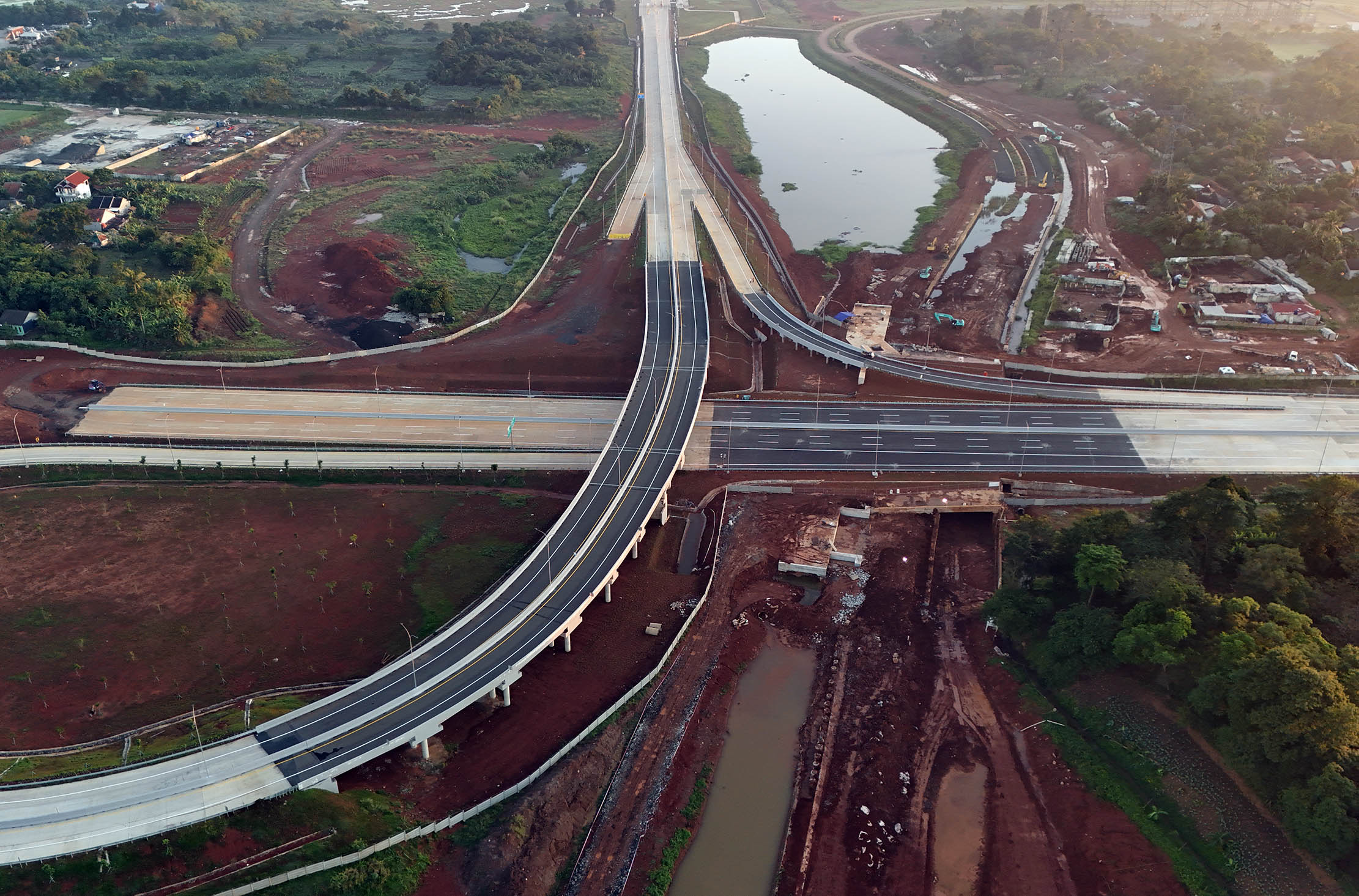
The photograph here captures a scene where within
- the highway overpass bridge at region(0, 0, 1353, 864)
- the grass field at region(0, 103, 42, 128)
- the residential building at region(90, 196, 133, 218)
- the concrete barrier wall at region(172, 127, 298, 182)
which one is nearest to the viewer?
the highway overpass bridge at region(0, 0, 1353, 864)

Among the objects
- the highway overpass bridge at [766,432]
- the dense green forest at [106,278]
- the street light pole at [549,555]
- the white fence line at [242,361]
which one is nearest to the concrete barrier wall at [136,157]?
the dense green forest at [106,278]

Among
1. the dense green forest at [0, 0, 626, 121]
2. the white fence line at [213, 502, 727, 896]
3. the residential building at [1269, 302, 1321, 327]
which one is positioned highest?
Result: the dense green forest at [0, 0, 626, 121]

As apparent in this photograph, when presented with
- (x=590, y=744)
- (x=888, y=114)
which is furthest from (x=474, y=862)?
(x=888, y=114)

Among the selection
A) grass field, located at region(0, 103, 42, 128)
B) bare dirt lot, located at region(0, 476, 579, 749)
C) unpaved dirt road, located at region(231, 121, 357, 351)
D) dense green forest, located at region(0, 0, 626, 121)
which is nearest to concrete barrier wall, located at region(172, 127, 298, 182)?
unpaved dirt road, located at region(231, 121, 357, 351)

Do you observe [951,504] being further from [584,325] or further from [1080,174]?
[1080,174]

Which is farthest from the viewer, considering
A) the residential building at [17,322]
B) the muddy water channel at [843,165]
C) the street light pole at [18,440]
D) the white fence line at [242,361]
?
the muddy water channel at [843,165]

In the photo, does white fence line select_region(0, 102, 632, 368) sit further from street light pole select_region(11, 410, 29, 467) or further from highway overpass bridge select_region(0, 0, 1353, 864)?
highway overpass bridge select_region(0, 0, 1353, 864)

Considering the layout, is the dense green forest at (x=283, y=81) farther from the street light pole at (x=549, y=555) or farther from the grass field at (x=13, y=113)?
the street light pole at (x=549, y=555)
